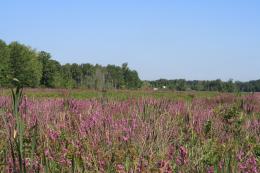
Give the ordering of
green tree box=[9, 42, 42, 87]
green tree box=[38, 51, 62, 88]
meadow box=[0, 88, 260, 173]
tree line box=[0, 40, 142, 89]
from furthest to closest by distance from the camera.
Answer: green tree box=[38, 51, 62, 88], green tree box=[9, 42, 42, 87], tree line box=[0, 40, 142, 89], meadow box=[0, 88, 260, 173]

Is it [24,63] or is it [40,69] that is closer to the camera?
[24,63]

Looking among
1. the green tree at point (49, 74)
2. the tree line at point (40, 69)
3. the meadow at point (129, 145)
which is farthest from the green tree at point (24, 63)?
the meadow at point (129, 145)

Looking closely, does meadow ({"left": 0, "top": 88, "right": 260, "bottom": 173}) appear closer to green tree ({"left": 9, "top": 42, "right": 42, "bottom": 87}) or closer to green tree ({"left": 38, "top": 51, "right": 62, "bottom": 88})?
green tree ({"left": 9, "top": 42, "right": 42, "bottom": 87})

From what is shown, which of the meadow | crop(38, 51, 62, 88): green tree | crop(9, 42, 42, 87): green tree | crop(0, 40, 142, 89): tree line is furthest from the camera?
crop(38, 51, 62, 88): green tree

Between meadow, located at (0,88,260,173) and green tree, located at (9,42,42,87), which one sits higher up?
green tree, located at (9,42,42,87)

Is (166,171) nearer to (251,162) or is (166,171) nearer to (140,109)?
(251,162)

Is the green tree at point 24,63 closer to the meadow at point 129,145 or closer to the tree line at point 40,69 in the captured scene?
the tree line at point 40,69

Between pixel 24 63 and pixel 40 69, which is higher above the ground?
pixel 24 63

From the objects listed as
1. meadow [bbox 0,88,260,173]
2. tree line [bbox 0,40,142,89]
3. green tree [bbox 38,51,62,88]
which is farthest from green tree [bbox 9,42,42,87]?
meadow [bbox 0,88,260,173]

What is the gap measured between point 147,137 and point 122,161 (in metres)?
0.98

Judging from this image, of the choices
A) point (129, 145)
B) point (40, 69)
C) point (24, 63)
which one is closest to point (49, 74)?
point (40, 69)

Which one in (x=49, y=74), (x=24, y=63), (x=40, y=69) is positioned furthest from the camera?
(x=49, y=74)

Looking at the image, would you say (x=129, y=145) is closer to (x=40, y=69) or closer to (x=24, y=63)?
(x=24, y=63)

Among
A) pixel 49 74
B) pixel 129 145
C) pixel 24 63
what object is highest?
pixel 24 63
